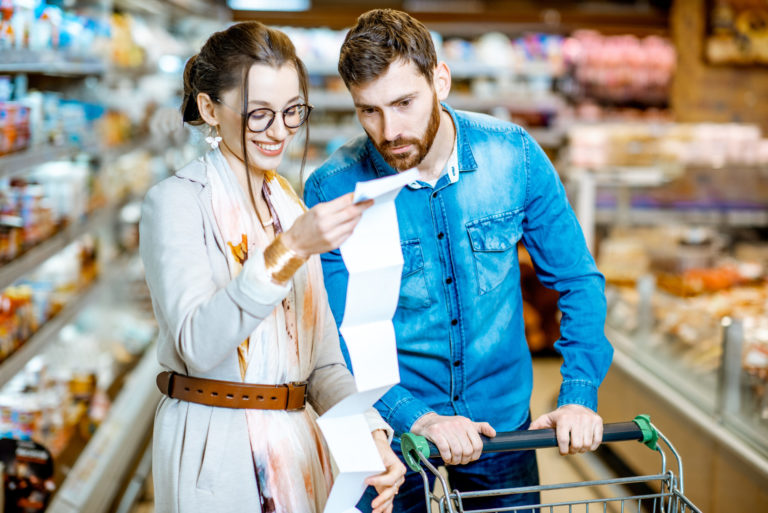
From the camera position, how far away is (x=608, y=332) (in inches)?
157

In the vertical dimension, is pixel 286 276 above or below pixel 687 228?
above

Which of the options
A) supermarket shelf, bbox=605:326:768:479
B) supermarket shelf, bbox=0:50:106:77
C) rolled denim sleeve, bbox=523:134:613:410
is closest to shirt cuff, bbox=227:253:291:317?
rolled denim sleeve, bbox=523:134:613:410

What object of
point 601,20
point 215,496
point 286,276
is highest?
point 601,20

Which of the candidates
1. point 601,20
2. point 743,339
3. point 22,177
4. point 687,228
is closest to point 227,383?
point 743,339

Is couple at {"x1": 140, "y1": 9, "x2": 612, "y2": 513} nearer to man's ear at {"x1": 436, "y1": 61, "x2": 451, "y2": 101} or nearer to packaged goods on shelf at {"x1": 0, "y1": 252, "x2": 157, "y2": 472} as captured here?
man's ear at {"x1": 436, "y1": 61, "x2": 451, "y2": 101}

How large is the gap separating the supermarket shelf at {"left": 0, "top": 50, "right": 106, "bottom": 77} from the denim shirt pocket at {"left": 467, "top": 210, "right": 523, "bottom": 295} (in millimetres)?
1705

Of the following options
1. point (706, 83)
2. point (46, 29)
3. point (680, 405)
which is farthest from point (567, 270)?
point (706, 83)

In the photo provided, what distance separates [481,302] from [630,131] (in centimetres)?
411

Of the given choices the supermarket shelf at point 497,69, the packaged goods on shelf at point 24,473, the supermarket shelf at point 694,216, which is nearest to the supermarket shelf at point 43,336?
the packaged goods on shelf at point 24,473

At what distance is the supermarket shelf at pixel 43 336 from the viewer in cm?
255

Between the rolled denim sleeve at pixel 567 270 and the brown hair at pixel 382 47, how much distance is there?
378 millimetres

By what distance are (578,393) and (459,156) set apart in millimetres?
586

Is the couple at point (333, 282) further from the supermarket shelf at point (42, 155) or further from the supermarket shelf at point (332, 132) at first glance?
the supermarket shelf at point (332, 132)

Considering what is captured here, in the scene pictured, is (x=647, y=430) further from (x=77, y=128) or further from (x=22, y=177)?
(x=77, y=128)
